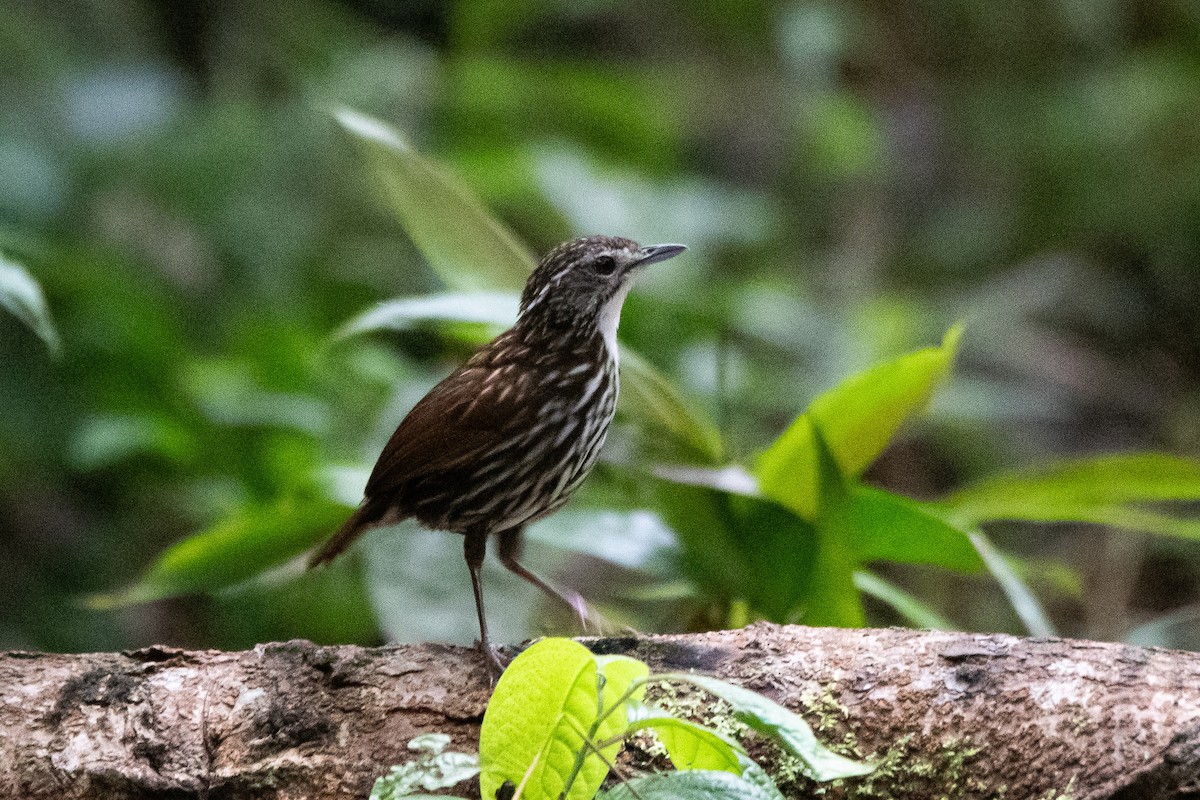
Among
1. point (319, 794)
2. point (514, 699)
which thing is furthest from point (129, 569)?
point (514, 699)

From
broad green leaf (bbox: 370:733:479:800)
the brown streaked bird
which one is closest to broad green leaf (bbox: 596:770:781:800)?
broad green leaf (bbox: 370:733:479:800)

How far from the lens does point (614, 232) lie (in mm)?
5543

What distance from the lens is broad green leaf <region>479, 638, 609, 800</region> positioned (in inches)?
66.6

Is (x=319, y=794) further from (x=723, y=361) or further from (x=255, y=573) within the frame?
(x=723, y=361)

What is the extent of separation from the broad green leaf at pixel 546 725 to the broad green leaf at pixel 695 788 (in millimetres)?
67

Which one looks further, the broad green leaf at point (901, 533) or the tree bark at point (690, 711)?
the broad green leaf at point (901, 533)

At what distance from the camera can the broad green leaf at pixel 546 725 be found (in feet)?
5.55

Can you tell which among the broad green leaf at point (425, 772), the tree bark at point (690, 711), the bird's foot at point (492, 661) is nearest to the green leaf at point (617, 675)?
the broad green leaf at point (425, 772)

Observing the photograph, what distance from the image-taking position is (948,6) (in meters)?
8.29

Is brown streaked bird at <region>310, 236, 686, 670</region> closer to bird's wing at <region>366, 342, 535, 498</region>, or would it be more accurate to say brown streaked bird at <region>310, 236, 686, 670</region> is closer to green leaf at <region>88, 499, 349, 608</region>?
bird's wing at <region>366, 342, 535, 498</region>

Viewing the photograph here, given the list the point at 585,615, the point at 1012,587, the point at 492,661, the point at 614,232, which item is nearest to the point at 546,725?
the point at 492,661

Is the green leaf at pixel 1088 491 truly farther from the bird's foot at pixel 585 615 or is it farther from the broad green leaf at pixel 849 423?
the bird's foot at pixel 585 615

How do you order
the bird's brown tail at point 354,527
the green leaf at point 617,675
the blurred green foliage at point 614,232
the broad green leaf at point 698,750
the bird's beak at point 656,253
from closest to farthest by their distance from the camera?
the green leaf at point 617,675, the broad green leaf at point 698,750, the bird's brown tail at point 354,527, the bird's beak at point 656,253, the blurred green foliage at point 614,232

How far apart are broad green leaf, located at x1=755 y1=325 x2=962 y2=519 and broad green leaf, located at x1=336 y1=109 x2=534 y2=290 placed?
3.00 ft
